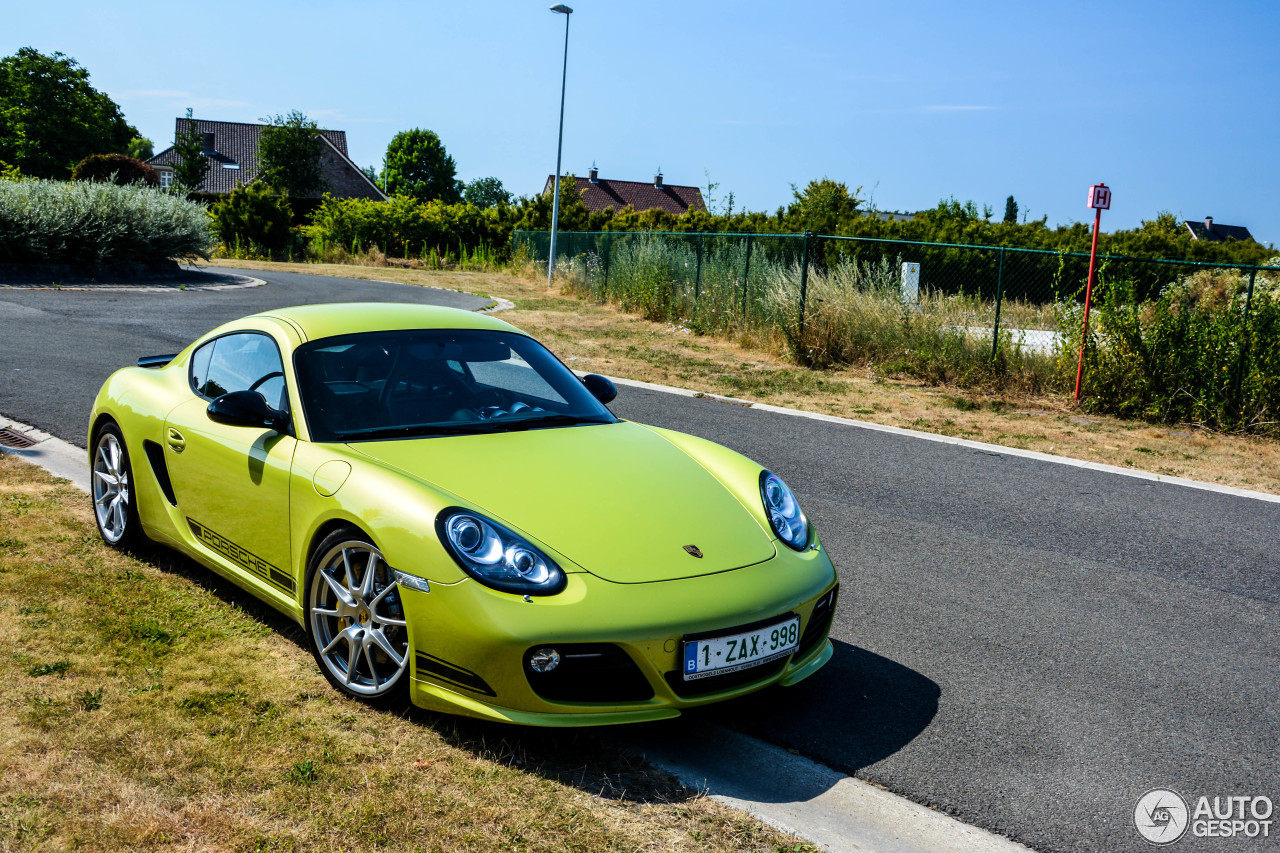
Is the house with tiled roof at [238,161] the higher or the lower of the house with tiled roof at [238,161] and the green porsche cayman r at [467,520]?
the higher

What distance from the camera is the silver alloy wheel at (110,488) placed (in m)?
4.91

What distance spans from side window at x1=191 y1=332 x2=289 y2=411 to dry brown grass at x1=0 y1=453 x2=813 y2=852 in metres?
1.00

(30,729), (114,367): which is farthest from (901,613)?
(114,367)

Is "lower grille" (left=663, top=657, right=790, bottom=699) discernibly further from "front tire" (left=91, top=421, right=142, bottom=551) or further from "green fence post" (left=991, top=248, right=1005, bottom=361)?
"green fence post" (left=991, top=248, right=1005, bottom=361)

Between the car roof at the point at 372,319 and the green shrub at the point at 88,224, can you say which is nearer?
the car roof at the point at 372,319

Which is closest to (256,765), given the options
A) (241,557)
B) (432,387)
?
(241,557)

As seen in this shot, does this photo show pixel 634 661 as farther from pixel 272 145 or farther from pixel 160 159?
pixel 160 159

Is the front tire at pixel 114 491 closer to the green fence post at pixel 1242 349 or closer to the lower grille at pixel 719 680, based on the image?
the lower grille at pixel 719 680

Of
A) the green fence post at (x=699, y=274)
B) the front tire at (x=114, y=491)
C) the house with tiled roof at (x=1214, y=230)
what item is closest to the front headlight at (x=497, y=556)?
the front tire at (x=114, y=491)

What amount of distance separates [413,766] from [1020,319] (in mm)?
12320

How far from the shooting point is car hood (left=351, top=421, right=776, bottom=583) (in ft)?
11.0

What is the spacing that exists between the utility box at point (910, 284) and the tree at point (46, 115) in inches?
2655

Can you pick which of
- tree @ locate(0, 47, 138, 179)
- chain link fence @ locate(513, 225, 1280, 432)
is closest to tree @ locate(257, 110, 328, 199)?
tree @ locate(0, 47, 138, 179)

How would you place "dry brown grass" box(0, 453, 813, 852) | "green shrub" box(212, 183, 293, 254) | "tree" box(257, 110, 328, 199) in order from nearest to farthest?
"dry brown grass" box(0, 453, 813, 852) → "green shrub" box(212, 183, 293, 254) → "tree" box(257, 110, 328, 199)
